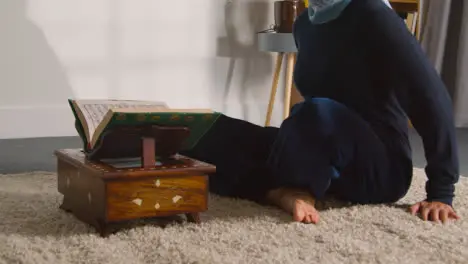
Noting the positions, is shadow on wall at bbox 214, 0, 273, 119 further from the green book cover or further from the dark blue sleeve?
the green book cover

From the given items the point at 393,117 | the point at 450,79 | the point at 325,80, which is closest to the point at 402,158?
the point at 393,117

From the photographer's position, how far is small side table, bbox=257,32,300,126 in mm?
2648

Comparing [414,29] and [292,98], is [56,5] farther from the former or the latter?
[414,29]

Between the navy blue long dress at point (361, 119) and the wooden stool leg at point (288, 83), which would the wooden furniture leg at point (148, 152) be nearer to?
the navy blue long dress at point (361, 119)

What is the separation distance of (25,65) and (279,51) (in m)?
1.05

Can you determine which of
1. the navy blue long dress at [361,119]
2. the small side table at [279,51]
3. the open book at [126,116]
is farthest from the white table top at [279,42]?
the open book at [126,116]

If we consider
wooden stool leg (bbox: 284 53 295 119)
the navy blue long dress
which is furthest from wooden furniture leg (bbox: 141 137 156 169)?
wooden stool leg (bbox: 284 53 295 119)

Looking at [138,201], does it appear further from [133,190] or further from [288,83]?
[288,83]

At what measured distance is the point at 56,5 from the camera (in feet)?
8.28

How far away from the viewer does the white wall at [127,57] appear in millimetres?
2498

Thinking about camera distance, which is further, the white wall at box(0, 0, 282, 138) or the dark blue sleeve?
the white wall at box(0, 0, 282, 138)

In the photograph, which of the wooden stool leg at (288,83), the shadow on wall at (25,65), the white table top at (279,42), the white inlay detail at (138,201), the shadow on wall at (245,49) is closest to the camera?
the white inlay detail at (138,201)

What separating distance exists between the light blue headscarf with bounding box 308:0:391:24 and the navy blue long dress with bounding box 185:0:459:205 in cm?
1

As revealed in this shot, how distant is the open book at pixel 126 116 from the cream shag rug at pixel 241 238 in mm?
185
